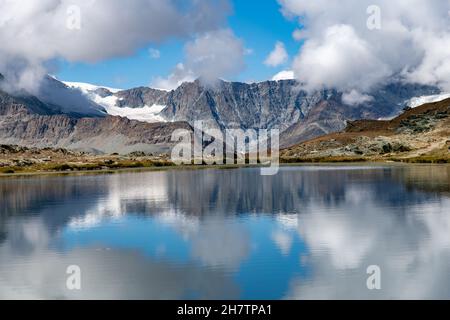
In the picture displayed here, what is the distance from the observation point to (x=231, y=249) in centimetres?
4188

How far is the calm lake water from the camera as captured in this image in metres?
31.4

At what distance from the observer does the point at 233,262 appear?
37.8m

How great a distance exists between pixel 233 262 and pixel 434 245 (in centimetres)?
1524

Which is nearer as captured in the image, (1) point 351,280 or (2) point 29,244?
(1) point 351,280

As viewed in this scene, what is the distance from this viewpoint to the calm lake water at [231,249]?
31.4 m
